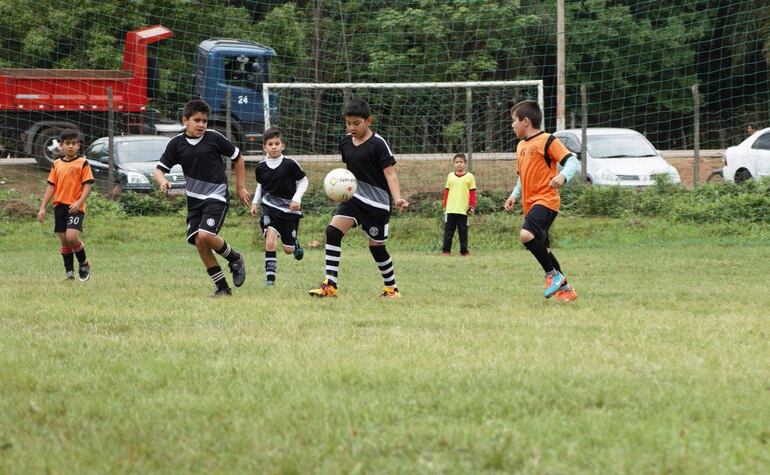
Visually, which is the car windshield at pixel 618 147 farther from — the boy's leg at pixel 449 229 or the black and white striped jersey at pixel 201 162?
the black and white striped jersey at pixel 201 162

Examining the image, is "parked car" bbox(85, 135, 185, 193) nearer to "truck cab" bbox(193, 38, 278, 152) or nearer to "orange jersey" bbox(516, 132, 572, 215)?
"truck cab" bbox(193, 38, 278, 152)

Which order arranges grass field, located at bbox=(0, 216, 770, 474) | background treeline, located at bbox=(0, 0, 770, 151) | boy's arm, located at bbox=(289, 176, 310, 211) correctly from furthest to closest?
background treeline, located at bbox=(0, 0, 770, 151) < boy's arm, located at bbox=(289, 176, 310, 211) < grass field, located at bbox=(0, 216, 770, 474)

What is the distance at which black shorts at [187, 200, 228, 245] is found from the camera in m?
9.71

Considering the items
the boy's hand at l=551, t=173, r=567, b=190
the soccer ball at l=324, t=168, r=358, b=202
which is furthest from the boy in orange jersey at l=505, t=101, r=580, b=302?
the soccer ball at l=324, t=168, r=358, b=202

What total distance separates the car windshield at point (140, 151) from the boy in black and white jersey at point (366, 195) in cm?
1498

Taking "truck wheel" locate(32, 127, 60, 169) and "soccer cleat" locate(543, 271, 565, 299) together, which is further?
"truck wheel" locate(32, 127, 60, 169)

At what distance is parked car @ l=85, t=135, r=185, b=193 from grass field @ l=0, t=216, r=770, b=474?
1283 centimetres

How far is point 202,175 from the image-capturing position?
981 cm

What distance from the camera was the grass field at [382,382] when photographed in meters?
3.97

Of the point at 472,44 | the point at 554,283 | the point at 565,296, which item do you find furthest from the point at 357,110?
the point at 472,44

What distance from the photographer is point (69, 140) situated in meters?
12.2

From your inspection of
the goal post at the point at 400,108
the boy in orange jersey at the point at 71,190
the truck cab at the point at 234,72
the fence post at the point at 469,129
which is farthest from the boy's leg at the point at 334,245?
the truck cab at the point at 234,72

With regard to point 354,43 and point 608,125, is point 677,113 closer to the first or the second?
point 608,125

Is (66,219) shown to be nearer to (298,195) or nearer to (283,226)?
(283,226)
